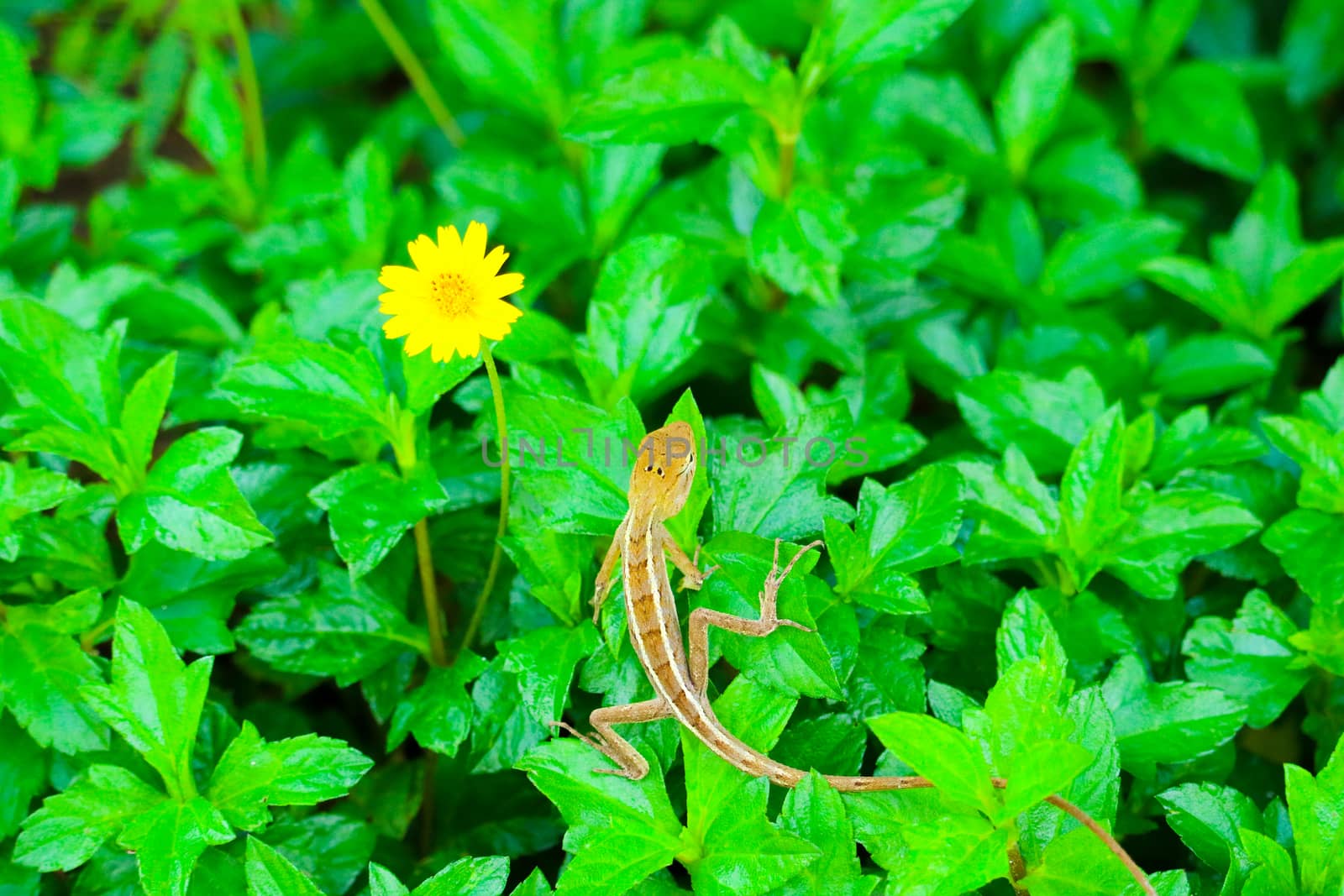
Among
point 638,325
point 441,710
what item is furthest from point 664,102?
point 441,710

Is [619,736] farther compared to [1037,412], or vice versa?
[1037,412]

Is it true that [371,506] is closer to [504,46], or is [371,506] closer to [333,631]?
[333,631]

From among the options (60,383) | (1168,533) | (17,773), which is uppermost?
(60,383)

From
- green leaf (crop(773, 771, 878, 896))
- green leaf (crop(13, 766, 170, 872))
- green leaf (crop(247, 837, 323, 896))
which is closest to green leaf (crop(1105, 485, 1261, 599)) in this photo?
green leaf (crop(773, 771, 878, 896))

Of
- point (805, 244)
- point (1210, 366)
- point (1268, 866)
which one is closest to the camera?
point (1268, 866)

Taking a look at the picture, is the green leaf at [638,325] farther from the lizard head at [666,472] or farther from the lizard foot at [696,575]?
the lizard foot at [696,575]

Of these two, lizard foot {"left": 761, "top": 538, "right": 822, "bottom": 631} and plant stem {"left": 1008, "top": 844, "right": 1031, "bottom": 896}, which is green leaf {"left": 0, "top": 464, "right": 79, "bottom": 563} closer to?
lizard foot {"left": 761, "top": 538, "right": 822, "bottom": 631}

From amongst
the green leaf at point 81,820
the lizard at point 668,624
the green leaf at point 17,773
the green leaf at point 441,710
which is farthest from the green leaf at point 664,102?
the green leaf at point 17,773

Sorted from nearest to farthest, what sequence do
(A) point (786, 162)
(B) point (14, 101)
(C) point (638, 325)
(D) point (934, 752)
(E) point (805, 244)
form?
(D) point (934, 752), (C) point (638, 325), (E) point (805, 244), (A) point (786, 162), (B) point (14, 101)
